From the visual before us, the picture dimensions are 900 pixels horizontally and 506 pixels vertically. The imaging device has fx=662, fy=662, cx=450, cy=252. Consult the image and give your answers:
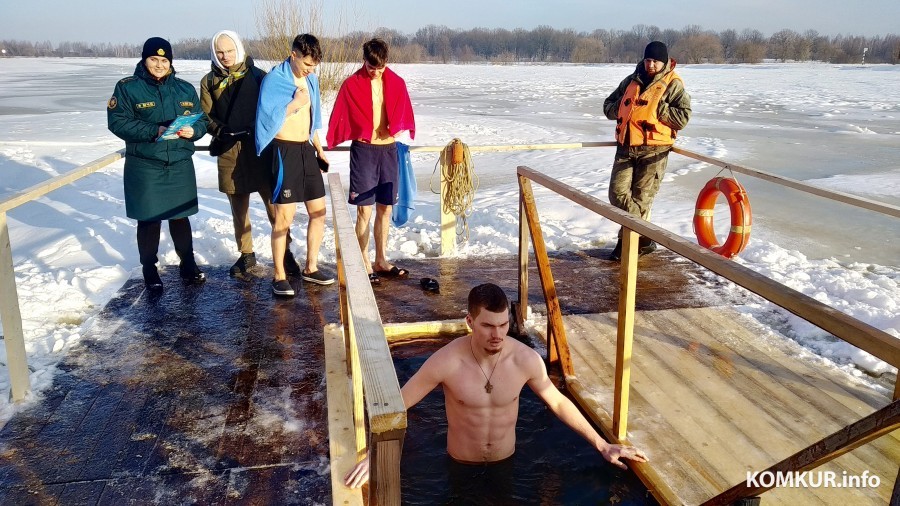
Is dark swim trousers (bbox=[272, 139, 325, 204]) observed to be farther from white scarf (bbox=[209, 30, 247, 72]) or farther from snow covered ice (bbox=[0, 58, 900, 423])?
snow covered ice (bbox=[0, 58, 900, 423])

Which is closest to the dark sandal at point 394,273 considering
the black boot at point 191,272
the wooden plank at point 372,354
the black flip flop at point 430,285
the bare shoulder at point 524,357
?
the black flip flop at point 430,285

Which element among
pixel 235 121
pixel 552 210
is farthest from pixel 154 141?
pixel 552 210

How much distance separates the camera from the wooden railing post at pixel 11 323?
10.1ft

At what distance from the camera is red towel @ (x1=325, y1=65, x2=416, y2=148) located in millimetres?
4625

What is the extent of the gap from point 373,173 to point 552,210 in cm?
396

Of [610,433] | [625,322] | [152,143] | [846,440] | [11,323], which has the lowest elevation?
[610,433]

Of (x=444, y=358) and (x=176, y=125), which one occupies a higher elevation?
(x=176, y=125)

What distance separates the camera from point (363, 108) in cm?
463

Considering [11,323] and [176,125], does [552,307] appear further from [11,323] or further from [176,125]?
[11,323]

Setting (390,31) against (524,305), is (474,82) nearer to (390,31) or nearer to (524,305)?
(390,31)

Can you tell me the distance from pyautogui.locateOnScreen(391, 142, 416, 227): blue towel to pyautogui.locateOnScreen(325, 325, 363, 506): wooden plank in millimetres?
1418

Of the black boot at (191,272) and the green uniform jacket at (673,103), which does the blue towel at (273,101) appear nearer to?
the black boot at (191,272)

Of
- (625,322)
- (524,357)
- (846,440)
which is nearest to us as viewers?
(846,440)

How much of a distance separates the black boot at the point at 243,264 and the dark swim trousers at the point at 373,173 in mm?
1032
